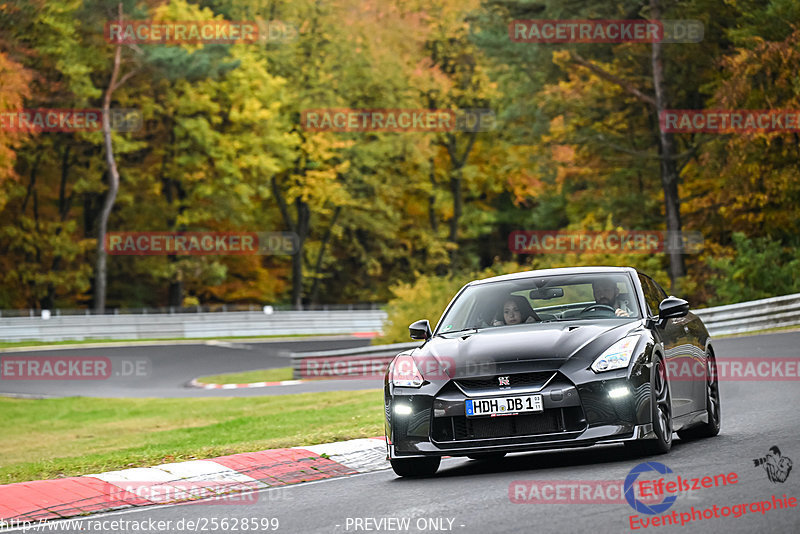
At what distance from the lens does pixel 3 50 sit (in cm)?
4634

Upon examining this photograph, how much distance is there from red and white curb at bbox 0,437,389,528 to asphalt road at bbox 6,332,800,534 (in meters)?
0.32

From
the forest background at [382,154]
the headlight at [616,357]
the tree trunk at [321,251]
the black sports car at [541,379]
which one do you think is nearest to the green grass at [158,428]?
the black sports car at [541,379]

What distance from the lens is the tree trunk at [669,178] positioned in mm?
38625

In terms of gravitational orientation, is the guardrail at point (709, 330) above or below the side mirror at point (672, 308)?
below

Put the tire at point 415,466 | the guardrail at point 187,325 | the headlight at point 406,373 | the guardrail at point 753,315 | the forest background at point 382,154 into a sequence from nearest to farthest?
the headlight at point 406,373, the tire at point 415,466, the guardrail at point 753,315, the forest background at point 382,154, the guardrail at point 187,325

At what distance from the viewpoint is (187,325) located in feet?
167

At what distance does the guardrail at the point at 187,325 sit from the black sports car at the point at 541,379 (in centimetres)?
3919

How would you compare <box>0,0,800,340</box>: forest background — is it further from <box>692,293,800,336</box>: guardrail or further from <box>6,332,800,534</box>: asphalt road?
<box>6,332,800,534</box>: asphalt road

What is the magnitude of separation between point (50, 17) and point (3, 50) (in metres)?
6.29

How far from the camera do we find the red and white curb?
8.31 m

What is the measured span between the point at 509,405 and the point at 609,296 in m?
2.02

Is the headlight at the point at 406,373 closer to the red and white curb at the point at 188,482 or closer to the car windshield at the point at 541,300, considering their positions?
the car windshield at the point at 541,300

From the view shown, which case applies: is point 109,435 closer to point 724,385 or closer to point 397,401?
point 724,385

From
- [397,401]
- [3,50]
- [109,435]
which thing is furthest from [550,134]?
[397,401]
